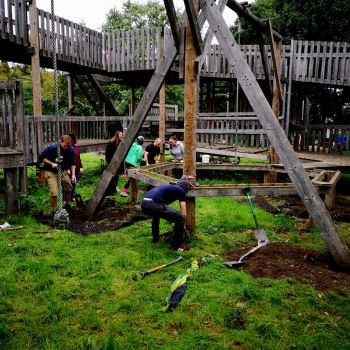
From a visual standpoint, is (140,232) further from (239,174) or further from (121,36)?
(121,36)

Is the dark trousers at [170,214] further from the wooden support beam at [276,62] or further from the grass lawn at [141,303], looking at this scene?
the wooden support beam at [276,62]

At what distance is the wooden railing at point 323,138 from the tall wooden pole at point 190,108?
745cm

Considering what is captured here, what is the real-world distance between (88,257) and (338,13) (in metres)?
16.0

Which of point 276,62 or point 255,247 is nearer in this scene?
point 255,247

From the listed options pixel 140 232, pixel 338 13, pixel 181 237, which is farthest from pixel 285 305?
pixel 338 13

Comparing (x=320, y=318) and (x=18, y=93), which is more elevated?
(x=18, y=93)

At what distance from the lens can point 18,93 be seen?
7188 mm

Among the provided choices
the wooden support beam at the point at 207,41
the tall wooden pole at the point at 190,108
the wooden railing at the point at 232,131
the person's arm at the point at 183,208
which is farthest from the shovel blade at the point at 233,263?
the wooden railing at the point at 232,131

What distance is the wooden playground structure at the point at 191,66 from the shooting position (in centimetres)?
543

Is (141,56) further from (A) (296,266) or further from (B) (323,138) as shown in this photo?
(A) (296,266)

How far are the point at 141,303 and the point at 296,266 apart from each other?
250 centimetres

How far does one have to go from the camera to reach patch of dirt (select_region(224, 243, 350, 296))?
15.3 ft

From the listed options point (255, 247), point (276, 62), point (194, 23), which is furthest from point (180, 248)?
point (276, 62)

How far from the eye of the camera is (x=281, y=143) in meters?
5.40
